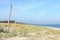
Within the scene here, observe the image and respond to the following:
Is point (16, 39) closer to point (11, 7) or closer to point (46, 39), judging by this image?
point (46, 39)

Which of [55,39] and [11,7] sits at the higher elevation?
[11,7]

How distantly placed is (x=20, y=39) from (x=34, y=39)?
161cm

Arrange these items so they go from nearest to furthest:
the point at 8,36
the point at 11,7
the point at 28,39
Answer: the point at 28,39 → the point at 8,36 → the point at 11,7

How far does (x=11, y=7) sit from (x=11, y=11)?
0.64 m

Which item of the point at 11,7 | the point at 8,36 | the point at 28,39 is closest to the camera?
the point at 28,39

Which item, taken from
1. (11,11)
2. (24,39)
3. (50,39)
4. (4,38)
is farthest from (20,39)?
(11,11)

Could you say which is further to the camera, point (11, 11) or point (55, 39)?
point (11, 11)

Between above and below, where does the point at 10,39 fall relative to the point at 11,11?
below

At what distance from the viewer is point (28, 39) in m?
20.2

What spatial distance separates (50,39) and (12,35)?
5.22 metres

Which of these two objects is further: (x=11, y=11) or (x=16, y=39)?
(x=11, y=11)

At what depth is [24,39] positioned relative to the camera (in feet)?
66.7

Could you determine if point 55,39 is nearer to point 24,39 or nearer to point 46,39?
point 46,39

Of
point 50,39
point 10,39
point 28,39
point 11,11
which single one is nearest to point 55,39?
point 50,39
